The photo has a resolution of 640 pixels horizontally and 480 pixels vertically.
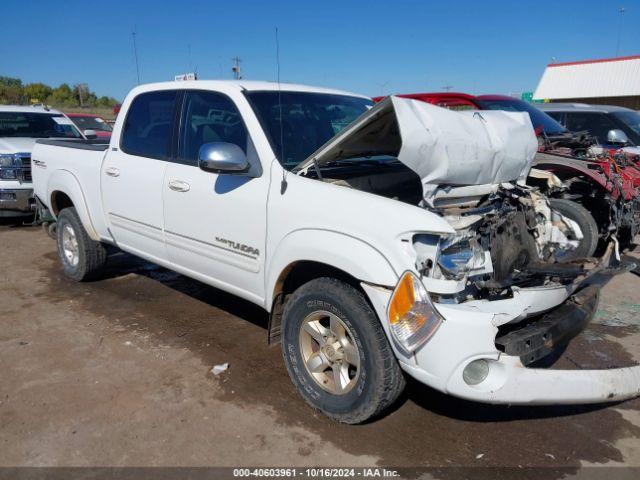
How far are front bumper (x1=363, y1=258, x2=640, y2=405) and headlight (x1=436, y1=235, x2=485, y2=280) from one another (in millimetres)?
206

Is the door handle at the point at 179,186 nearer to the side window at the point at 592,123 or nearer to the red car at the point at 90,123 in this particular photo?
the side window at the point at 592,123

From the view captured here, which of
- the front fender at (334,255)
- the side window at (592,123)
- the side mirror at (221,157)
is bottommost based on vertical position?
the front fender at (334,255)

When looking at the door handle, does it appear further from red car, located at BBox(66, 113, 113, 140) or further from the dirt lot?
red car, located at BBox(66, 113, 113, 140)

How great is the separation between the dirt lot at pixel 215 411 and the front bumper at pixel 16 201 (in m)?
3.83

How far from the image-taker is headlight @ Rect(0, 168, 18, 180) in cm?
801

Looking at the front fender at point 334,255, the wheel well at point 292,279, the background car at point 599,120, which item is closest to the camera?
the front fender at point 334,255

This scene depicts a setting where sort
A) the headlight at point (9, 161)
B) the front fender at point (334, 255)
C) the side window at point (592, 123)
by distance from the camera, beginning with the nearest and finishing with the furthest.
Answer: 1. the front fender at point (334, 255)
2. the headlight at point (9, 161)
3. the side window at point (592, 123)

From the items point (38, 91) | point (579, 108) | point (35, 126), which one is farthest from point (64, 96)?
point (579, 108)

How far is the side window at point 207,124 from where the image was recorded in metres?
3.74

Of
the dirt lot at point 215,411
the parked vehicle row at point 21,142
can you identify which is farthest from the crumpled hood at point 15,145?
the dirt lot at point 215,411

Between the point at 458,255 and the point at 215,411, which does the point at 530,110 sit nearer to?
the point at 458,255

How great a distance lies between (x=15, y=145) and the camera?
827 centimetres

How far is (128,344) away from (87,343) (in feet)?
1.08

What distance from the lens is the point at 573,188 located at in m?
5.87
